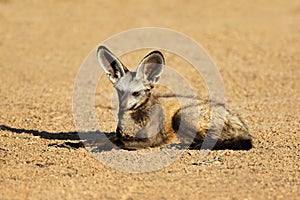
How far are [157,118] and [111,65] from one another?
80cm

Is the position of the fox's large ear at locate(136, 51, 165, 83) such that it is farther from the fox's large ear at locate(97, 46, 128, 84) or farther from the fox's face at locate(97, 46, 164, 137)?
the fox's large ear at locate(97, 46, 128, 84)

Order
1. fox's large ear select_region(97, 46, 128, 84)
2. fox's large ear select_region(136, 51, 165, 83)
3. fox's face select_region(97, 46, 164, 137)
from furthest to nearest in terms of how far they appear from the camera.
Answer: fox's large ear select_region(97, 46, 128, 84) → fox's large ear select_region(136, 51, 165, 83) → fox's face select_region(97, 46, 164, 137)

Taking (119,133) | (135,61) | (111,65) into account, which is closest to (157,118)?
(119,133)

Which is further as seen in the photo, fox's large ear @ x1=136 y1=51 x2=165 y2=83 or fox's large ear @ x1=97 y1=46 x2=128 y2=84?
fox's large ear @ x1=97 y1=46 x2=128 y2=84

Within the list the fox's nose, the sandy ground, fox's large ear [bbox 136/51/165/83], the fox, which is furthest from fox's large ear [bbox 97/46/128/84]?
the sandy ground

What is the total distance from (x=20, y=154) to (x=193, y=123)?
1.91 m

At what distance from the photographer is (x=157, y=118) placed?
22.0 feet

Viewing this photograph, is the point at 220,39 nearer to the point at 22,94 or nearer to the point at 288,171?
the point at 22,94

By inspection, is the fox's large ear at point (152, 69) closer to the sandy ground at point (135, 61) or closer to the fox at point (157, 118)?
the fox at point (157, 118)

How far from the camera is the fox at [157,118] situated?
660 centimetres

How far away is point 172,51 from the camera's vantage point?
43.6ft

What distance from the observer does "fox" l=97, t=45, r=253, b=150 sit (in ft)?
21.7

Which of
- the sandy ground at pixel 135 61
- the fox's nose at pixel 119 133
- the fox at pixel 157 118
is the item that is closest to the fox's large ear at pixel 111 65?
the fox at pixel 157 118

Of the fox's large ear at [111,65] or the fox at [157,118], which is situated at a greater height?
the fox's large ear at [111,65]
